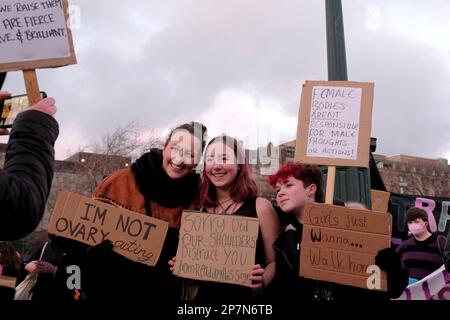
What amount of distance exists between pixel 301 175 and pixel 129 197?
1.05 m

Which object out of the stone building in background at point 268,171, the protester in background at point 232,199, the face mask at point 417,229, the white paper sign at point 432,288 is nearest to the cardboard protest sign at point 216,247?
the protester in background at point 232,199

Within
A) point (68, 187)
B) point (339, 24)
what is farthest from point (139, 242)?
point (68, 187)

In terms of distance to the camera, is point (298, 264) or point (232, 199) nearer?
point (298, 264)

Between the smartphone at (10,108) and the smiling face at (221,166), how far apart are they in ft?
4.29

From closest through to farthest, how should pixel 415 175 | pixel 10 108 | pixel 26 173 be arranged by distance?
1. pixel 26 173
2. pixel 10 108
3. pixel 415 175

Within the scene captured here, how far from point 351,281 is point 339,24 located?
142 inches

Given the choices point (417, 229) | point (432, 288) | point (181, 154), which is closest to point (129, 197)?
point (181, 154)

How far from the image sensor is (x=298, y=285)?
9.51 feet

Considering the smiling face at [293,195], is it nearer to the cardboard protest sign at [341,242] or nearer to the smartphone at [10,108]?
the cardboard protest sign at [341,242]

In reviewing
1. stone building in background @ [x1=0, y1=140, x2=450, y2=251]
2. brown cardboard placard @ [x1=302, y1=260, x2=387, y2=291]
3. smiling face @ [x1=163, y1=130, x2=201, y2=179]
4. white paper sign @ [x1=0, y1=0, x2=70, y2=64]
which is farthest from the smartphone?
brown cardboard placard @ [x1=302, y1=260, x2=387, y2=291]

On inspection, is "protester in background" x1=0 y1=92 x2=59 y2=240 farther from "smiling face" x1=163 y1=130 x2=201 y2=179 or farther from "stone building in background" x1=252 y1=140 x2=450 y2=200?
"stone building in background" x1=252 y1=140 x2=450 y2=200

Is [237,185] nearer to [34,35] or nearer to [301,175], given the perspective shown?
[301,175]

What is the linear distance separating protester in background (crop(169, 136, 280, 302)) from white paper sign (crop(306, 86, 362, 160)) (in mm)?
510

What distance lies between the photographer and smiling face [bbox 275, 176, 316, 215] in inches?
121
